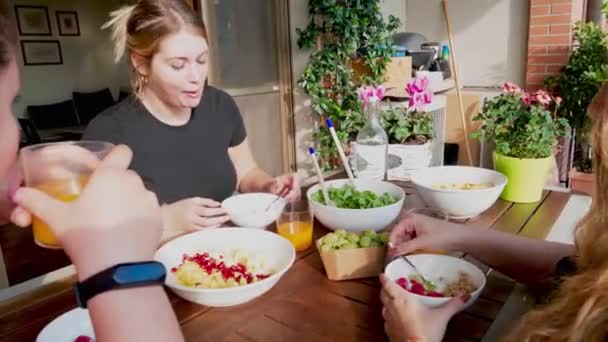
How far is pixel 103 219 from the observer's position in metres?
0.52

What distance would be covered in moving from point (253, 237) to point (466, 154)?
11.1ft

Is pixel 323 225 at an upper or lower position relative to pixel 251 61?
lower

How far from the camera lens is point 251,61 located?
3.15m

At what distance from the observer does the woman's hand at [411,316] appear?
0.73m

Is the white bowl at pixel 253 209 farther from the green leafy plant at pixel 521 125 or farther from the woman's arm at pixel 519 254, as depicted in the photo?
the green leafy plant at pixel 521 125

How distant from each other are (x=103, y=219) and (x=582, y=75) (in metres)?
3.69

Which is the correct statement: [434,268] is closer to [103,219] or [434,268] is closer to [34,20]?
[103,219]

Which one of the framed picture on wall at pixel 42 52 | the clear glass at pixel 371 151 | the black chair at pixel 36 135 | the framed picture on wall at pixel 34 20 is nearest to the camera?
the clear glass at pixel 371 151

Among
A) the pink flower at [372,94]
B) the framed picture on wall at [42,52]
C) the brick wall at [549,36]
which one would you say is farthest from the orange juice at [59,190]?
the framed picture on wall at [42,52]

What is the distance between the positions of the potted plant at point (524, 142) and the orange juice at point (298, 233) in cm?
72

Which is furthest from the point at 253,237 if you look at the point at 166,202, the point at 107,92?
the point at 107,92

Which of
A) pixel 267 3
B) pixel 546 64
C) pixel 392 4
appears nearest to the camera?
pixel 267 3

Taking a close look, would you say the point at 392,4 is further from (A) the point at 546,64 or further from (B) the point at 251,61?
(B) the point at 251,61

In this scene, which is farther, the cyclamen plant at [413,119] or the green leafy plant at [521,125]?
the cyclamen plant at [413,119]
